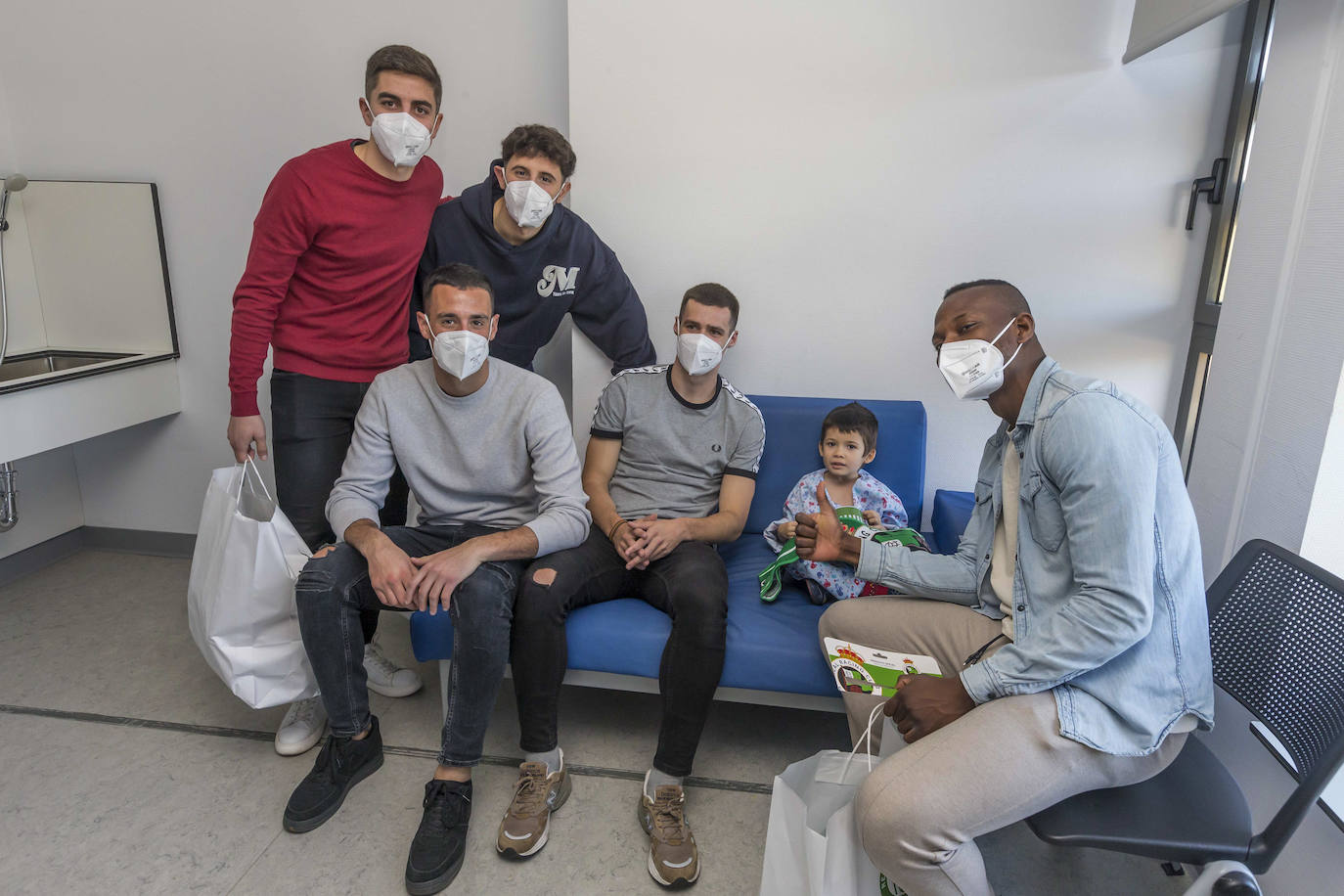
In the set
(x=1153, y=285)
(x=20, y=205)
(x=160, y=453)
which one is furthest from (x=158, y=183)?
(x=1153, y=285)

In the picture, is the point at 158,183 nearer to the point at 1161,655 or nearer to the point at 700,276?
the point at 700,276

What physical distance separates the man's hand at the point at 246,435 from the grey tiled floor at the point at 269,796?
2.34ft

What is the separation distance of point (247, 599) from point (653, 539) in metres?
0.92

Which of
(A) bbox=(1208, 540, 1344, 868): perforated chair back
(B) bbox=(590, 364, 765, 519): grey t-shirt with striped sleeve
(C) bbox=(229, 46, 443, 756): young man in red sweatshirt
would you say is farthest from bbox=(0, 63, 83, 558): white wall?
(A) bbox=(1208, 540, 1344, 868): perforated chair back

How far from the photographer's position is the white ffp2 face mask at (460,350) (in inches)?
70.1

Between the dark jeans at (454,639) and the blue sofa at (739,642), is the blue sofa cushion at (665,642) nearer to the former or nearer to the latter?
the blue sofa at (739,642)

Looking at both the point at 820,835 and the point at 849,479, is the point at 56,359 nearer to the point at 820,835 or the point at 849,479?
the point at 849,479

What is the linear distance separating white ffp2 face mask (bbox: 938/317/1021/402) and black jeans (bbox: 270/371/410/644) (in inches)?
55.5

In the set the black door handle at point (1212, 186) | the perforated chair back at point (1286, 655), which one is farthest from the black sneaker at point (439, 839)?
the black door handle at point (1212, 186)

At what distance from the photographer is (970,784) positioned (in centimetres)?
121

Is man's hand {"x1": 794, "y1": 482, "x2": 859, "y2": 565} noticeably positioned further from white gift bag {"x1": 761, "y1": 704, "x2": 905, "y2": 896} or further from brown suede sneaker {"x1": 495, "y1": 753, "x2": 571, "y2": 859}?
brown suede sneaker {"x1": 495, "y1": 753, "x2": 571, "y2": 859}

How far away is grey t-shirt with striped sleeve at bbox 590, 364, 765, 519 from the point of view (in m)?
2.15

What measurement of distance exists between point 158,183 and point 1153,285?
10.8 feet

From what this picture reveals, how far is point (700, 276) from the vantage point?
8.20ft
